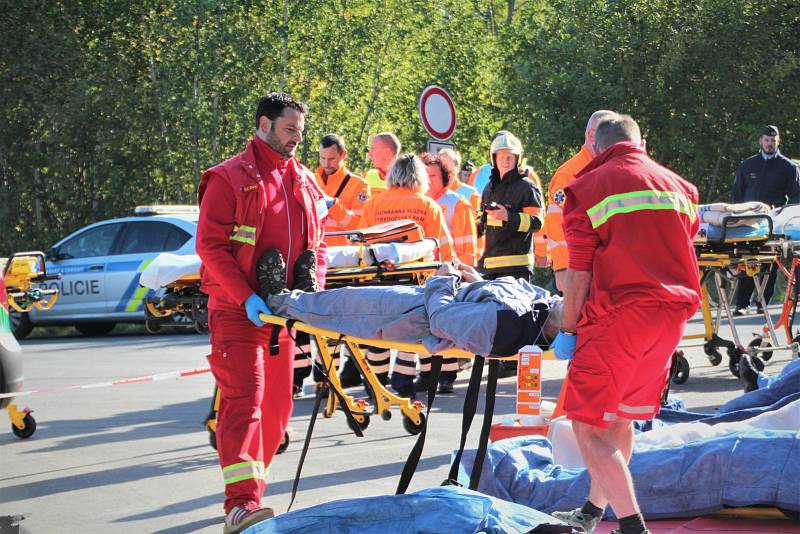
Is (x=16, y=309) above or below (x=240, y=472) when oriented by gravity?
above

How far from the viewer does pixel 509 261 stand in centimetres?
1115

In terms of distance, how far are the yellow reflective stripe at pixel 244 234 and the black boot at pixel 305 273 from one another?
29cm

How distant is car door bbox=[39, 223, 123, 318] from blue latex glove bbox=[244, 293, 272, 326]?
11.9m

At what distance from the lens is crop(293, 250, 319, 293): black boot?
250 inches

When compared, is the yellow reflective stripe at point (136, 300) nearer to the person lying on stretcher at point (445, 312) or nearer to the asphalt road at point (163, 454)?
the asphalt road at point (163, 454)

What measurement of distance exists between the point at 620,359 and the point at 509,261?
6.06 meters

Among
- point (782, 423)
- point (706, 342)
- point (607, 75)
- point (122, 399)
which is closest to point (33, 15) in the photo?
point (607, 75)

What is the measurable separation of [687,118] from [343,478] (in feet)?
60.6

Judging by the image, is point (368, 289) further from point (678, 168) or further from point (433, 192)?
point (678, 168)

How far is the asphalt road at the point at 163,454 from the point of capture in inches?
276

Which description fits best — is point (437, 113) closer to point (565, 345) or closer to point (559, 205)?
point (559, 205)

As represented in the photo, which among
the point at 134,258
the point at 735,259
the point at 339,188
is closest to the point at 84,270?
the point at 134,258

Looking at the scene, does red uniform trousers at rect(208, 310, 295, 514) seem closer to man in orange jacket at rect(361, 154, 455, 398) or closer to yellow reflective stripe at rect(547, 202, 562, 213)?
yellow reflective stripe at rect(547, 202, 562, 213)

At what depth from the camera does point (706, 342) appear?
1133 centimetres
